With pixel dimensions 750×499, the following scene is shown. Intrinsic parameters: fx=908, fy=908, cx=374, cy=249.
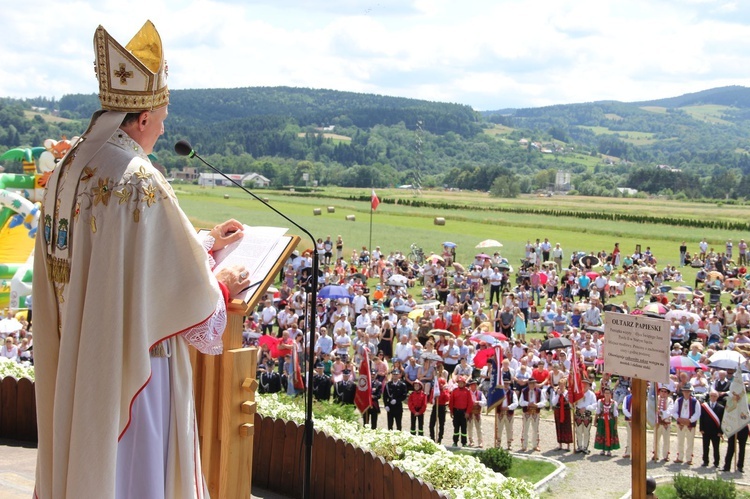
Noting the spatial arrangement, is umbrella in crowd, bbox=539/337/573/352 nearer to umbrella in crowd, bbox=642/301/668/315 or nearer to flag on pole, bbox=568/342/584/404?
umbrella in crowd, bbox=642/301/668/315

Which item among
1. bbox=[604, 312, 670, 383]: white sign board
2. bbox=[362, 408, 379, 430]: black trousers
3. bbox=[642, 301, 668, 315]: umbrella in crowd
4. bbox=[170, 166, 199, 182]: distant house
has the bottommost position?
bbox=[362, 408, 379, 430]: black trousers

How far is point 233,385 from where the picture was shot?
480cm

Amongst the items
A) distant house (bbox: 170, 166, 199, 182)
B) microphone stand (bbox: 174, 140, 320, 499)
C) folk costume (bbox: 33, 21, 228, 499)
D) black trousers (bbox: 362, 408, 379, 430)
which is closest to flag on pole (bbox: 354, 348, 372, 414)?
black trousers (bbox: 362, 408, 379, 430)

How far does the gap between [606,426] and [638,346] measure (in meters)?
7.60

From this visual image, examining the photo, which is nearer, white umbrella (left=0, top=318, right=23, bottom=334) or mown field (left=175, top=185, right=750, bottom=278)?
white umbrella (left=0, top=318, right=23, bottom=334)

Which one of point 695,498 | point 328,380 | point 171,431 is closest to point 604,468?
point 695,498

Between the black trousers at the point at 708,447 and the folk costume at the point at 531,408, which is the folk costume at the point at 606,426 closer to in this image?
the folk costume at the point at 531,408

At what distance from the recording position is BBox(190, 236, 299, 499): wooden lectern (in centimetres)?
475

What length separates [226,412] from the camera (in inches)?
187

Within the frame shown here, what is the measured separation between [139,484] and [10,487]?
3401 mm

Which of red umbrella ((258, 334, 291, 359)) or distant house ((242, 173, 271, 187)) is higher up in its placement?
distant house ((242, 173, 271, 187))

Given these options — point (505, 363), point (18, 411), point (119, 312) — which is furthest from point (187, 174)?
point (119, 312)

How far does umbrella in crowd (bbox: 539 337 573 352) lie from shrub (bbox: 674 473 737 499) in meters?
7.10

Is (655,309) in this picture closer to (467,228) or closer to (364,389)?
(364,389)
